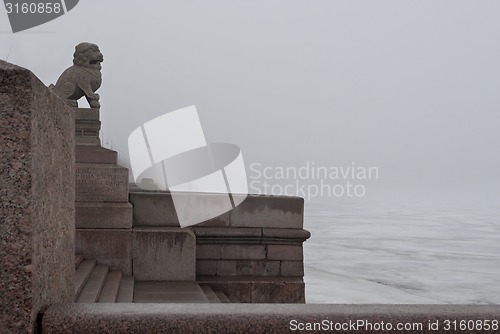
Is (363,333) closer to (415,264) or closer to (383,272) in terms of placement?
(383,272)

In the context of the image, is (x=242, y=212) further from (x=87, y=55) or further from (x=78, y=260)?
(x=87, y=55)

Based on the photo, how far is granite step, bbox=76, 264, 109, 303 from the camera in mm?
5063

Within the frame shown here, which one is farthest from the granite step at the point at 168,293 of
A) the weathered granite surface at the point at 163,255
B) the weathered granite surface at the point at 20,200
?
the weathered granite surface at the point at 20,200

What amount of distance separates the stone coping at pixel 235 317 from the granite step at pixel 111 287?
9.12ft

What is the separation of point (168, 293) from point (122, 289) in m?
0.50

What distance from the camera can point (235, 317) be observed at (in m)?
2.67

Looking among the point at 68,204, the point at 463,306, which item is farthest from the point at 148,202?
the point at 463,306

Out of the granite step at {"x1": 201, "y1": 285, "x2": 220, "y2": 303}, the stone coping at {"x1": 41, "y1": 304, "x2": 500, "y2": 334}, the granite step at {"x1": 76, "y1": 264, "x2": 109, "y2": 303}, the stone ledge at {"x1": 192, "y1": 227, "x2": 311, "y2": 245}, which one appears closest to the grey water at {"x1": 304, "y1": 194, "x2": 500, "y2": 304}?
the stone ledge at {"x1": 192, "y1": 227, "x2": 311, "y2": 245}

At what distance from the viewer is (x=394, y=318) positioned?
9.04 feet

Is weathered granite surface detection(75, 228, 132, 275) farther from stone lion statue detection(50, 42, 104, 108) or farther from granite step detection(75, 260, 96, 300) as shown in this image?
stone lion statue detection(50, 42, 104, 108)

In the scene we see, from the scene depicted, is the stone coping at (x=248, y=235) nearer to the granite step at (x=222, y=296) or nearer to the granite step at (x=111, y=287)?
the granite step at (x=222, y=296)

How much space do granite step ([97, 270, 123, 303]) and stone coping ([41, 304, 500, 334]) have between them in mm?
2779

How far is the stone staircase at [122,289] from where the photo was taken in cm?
556

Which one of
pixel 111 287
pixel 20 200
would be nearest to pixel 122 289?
pixel 111 287
